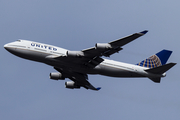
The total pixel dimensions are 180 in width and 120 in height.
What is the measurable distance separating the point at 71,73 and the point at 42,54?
348 inches

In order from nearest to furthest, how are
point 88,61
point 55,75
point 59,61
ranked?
point 59,61
point 88,61
point 55,75

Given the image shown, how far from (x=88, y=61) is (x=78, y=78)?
842cm

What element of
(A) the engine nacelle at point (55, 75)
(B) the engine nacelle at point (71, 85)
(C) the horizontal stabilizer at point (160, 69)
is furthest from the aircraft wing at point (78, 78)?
(C) the horizontal stabilizer at point (160, 69)

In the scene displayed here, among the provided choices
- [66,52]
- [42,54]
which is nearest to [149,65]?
[66,52]

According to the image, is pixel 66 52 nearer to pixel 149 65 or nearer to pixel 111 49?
pixel 111 49

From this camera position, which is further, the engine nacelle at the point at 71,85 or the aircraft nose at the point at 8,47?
the engine nacelle at the point at 71,85

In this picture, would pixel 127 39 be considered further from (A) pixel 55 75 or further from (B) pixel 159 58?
(A) pixel 55 75

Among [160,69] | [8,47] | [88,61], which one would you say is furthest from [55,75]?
[160,69]

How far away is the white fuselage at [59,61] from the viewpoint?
146ft

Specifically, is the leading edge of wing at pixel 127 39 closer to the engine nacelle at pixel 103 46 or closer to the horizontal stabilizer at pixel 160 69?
the engine nacelle at pixel 103 46

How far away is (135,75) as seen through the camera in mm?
48844

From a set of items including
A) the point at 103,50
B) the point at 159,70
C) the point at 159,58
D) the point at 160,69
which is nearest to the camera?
the point at 103,50

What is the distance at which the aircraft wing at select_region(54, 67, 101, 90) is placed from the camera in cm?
5144

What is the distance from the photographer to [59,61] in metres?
44.7
